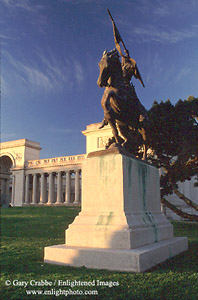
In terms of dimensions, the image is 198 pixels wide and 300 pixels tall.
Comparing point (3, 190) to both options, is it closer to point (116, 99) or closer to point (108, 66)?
point (116, 99)

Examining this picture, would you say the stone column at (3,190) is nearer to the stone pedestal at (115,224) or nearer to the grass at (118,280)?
the grass at (118,280)

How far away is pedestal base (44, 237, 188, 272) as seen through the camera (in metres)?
5.67

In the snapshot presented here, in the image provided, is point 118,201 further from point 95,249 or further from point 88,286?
point 88,286

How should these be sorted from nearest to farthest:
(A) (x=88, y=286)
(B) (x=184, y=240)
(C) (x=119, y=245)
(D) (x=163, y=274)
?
(A) (x=88, y=286) → (D) (x=163, y=274) → (C) (x=119, y=245) → (B) (x=184, y=240)

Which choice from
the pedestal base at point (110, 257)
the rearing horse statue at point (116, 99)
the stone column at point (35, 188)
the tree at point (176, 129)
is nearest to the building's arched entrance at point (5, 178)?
the stone column at point (35, 188)

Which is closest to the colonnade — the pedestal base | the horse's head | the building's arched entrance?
the building's arched entrance

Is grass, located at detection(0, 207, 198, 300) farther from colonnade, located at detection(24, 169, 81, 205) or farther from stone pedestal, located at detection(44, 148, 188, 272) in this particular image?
colonnade, located at detection(24, 169, 81, 205)

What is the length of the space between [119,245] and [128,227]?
1.47 ft

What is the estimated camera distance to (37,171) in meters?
62.6

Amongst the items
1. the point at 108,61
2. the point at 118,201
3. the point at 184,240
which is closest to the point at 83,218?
the point at 118,201

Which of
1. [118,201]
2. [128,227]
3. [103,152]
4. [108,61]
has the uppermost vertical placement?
[108,61]

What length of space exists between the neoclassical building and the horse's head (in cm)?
4076

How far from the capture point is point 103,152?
25.1 feet

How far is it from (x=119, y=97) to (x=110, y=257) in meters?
4.36
